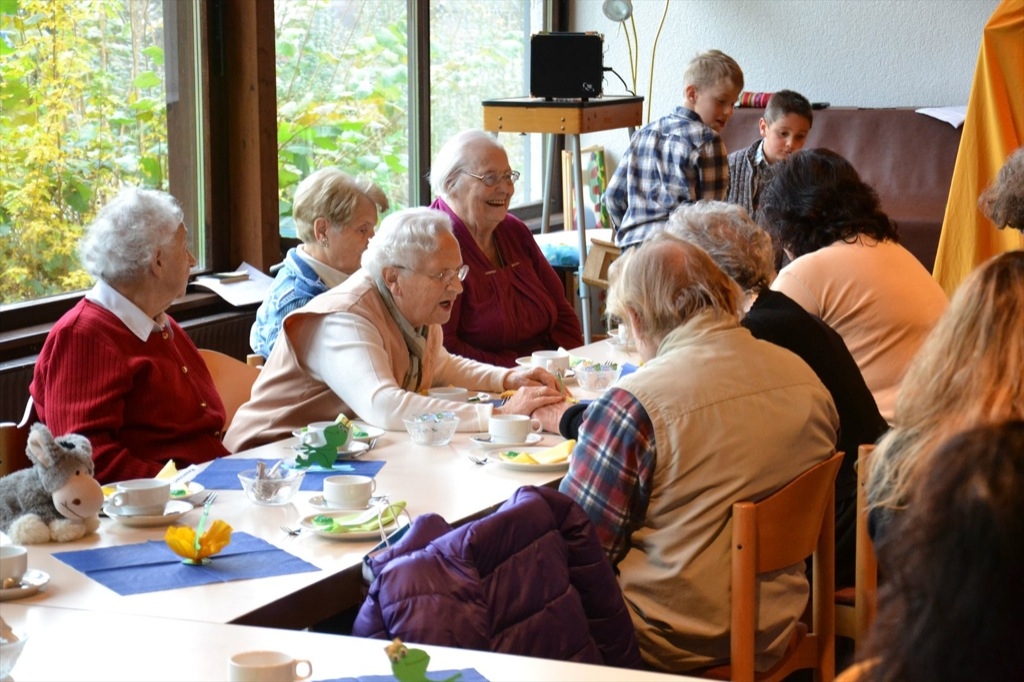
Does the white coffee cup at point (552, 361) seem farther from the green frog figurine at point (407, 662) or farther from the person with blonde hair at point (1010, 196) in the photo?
the green frog figurine at point (407, 662)

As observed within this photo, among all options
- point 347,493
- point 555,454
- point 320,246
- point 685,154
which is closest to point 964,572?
point 347,493

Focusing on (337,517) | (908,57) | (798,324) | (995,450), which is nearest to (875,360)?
(798,324)

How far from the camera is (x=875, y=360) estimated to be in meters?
3.28

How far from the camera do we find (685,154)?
523 centimetres

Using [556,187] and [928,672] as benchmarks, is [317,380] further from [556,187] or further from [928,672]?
[556,187]

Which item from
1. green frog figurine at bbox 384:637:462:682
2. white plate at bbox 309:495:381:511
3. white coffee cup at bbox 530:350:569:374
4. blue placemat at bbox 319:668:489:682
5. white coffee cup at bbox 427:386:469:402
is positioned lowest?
white plate at bbox 309:495:381:511

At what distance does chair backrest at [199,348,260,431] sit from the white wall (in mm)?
5151

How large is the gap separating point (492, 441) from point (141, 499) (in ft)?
2.88

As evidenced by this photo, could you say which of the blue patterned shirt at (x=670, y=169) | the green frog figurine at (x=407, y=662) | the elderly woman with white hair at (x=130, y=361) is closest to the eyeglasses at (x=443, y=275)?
the elderly woman with white hair at (x=130, y=361)

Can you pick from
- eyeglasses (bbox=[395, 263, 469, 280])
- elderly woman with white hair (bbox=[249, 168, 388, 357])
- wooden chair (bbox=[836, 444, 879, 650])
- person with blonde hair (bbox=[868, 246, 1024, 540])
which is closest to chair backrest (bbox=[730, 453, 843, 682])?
wooden chair (bbox=[836, 444, 879, 650])

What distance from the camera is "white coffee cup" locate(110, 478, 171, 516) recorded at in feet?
7.34

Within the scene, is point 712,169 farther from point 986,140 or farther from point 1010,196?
point 1010,196

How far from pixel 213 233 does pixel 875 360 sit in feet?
9.42

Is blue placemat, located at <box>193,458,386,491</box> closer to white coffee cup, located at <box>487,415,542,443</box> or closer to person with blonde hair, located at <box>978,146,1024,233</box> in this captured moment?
white coffee cup, located at <box>487,415,542,443</box>
